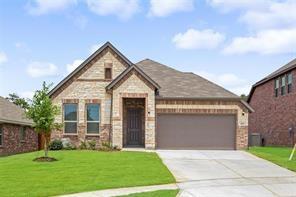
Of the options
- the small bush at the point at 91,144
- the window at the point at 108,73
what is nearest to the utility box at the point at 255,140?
the window at the point at 108,73

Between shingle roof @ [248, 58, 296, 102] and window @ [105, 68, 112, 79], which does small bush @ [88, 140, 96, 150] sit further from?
shingle roof @ [248, 58, 296, 102]

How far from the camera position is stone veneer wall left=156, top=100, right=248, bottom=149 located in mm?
28906

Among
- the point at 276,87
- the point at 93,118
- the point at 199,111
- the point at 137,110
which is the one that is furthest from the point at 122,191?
the point at 276,87

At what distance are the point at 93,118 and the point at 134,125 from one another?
278 centimetres

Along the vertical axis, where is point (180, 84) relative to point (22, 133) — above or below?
above

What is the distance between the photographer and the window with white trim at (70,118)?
29453 millimetres

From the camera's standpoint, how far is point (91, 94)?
29.6 m

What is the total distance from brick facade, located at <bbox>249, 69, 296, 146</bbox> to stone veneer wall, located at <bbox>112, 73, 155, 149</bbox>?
1183cm

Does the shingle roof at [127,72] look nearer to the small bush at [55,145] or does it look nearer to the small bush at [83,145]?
the small bush at [83,145]

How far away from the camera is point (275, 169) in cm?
1956

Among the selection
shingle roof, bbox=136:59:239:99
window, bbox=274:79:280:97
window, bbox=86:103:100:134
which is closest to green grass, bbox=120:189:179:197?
shingle roof, bbox=136:59:239:99

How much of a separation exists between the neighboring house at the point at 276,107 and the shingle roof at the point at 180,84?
6801mm

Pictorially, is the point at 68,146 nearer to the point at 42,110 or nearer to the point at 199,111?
the point at 42,110

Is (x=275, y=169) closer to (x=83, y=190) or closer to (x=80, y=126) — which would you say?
(x=83, y=190)
